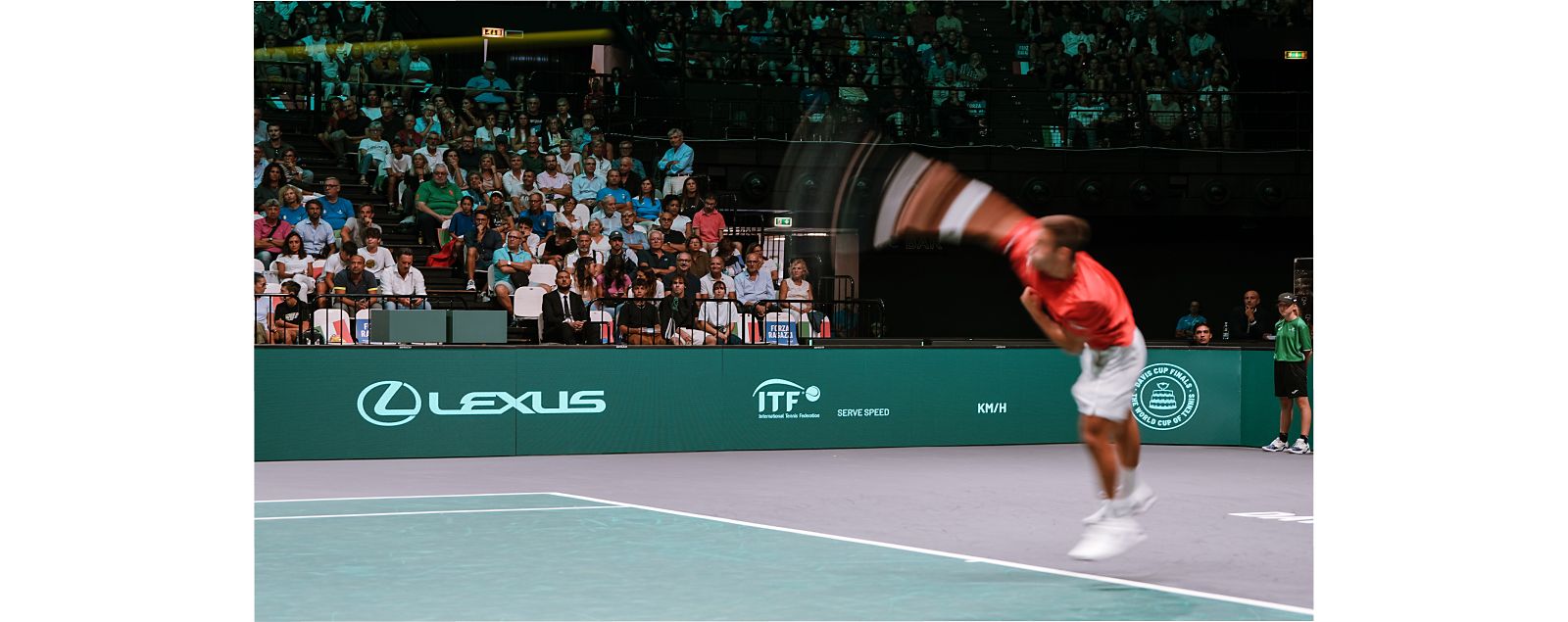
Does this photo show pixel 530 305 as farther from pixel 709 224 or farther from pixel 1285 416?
pixel 1285 416

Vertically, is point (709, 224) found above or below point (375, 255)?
above

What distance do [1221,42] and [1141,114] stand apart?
3.10m

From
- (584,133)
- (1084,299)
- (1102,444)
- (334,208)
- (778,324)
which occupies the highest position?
(584,133)

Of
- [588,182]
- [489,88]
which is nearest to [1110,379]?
[588,182]

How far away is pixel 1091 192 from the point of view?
2309 centimetres

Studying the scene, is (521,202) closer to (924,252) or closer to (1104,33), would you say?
(924,252)

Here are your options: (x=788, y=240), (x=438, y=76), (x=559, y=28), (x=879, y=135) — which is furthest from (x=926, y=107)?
(x=438, y=76)

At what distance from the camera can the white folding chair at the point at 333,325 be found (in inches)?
602

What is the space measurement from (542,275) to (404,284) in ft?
4.89

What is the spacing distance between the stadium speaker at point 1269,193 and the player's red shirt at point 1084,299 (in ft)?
54.2

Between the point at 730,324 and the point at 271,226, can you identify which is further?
the point at 730,324

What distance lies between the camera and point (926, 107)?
2248cm

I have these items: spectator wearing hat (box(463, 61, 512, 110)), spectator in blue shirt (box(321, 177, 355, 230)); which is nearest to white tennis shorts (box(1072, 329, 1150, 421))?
spectator in blue shirt (box(321, 177, 355, 230))

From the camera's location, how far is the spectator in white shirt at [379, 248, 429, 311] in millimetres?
15898
